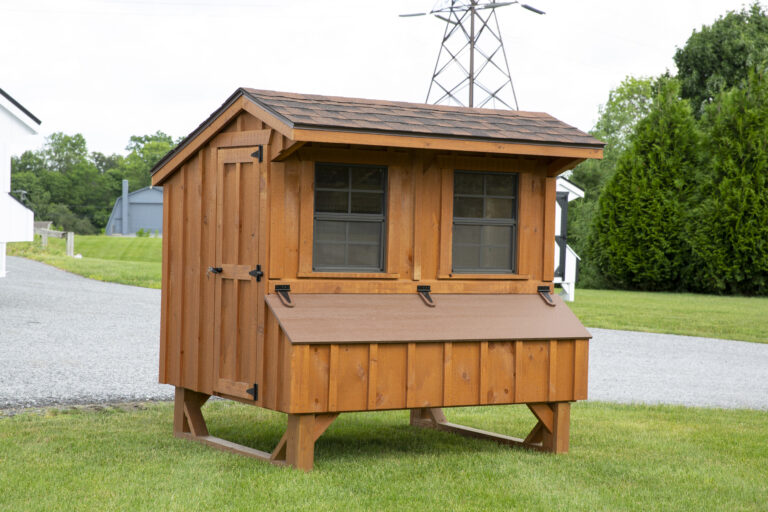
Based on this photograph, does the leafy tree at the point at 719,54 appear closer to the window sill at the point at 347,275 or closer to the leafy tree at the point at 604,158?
the leafy tree at the point at 604,158

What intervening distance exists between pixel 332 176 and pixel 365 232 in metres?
0.46

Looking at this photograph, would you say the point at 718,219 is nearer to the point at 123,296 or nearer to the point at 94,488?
the point at 123,296

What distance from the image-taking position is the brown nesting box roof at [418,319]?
20.5ft

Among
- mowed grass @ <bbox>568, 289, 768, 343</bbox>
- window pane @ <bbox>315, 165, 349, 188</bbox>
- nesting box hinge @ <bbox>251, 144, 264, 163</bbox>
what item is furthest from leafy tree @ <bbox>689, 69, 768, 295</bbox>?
nesting box hinge @ <bbox>251, 144, 264, 163</bbox>

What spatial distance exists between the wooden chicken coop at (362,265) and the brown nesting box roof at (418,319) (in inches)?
0.5

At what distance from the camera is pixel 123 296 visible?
2142cm

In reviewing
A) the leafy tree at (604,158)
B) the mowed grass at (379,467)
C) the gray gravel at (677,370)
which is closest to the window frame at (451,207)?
the mowed grass at (379,467)

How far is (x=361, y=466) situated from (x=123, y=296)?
16.1 meters

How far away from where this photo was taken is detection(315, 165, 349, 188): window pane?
21.7 feet

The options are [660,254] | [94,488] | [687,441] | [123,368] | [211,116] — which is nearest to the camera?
[94,488]

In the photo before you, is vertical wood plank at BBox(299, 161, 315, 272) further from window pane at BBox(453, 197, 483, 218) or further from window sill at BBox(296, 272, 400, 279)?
window pane at BBox(453, 197, 483, 218)

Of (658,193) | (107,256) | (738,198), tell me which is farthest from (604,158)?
(107,256)

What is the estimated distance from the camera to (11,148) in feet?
62.3

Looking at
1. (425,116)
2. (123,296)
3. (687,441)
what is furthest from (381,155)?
(123,296)
